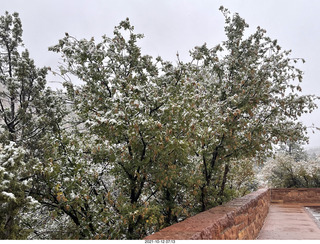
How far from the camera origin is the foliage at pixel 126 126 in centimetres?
443

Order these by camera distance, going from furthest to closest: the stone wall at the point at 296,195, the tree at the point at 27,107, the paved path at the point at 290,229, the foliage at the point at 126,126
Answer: the stone wall at the point at 296,195
the paved path at the point at 290,229
the tree at the point at 27,107
the foliage at the point at 126,126

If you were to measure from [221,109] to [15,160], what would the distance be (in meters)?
4.80

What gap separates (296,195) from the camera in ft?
39.3

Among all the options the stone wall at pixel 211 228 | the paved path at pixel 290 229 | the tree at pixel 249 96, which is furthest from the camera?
the tree at pixel 249 96

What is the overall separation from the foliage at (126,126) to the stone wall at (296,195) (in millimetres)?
6445

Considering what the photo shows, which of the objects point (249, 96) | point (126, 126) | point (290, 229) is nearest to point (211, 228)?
point (126, 126)

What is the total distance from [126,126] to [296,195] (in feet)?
36.4

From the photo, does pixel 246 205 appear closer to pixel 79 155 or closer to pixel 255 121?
pixel 255 121

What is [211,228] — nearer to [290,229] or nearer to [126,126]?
[126,126]

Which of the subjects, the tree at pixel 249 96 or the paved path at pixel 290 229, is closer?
the paved path at pixel 290 229

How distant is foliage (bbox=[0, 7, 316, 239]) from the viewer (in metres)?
4.43

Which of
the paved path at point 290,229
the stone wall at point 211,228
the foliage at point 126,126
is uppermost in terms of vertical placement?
the foliage at point 126,126

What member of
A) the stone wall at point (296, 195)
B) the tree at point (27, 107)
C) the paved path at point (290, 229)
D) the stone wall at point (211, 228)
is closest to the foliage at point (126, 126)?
the tree at point (27, 107)

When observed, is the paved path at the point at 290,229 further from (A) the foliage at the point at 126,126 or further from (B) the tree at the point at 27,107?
(B) the tree at the point at 27,107
